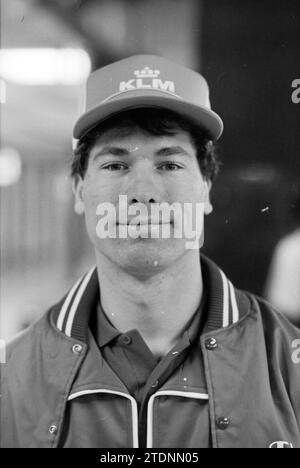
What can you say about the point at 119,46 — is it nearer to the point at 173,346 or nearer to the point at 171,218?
the point at 171,218

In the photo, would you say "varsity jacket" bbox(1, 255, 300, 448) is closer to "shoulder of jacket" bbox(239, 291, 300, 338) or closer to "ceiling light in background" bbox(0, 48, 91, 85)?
"shoulder of jacket" bbox(239, 291, 300, 338)

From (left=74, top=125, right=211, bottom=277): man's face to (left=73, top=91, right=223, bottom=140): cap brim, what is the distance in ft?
0.14

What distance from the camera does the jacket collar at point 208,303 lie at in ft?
4.19

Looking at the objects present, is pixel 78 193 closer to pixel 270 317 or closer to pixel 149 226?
pixel 149 226

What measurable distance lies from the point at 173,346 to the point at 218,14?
2.63 feet

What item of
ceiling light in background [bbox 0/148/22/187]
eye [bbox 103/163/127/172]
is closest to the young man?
eye [bbox 103/163/127/172]

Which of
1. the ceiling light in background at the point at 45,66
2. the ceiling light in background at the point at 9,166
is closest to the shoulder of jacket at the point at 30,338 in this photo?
the ceiling light in background at the point at 9,166

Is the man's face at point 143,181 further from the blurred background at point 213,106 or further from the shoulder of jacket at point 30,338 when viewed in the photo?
the shoulder of jacket at point 30,338

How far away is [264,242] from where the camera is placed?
1.36 meters

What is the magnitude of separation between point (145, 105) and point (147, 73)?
0.31 ft

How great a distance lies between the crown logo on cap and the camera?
1263 millimetres

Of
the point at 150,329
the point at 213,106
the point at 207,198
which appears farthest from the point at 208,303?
the point at 213,106

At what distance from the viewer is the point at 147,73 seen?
1.27m

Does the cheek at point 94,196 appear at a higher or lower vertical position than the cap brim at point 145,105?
lower
